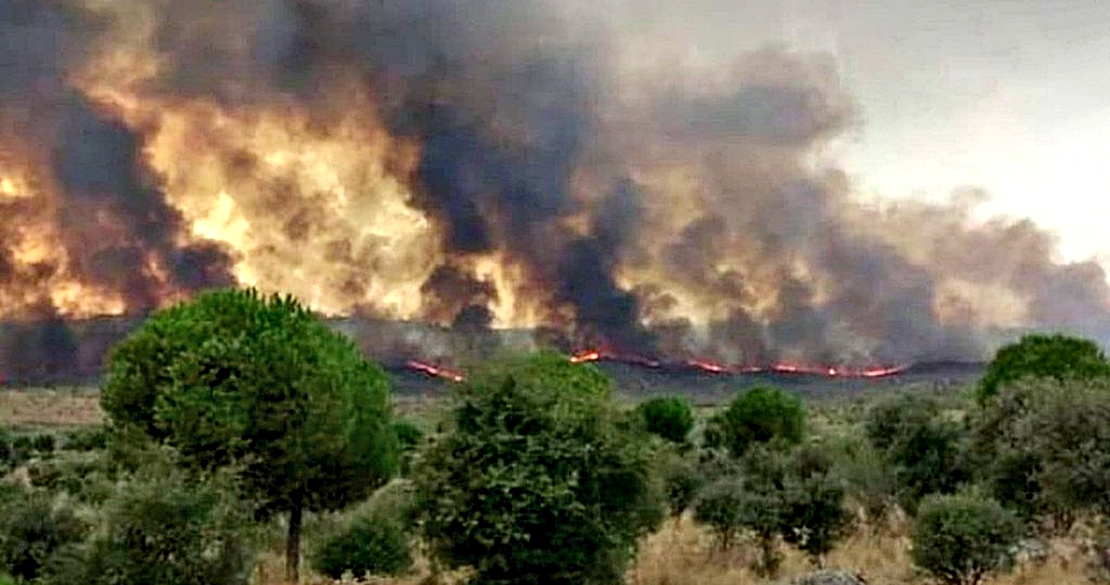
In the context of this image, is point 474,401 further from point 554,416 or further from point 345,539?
A: point 345,539

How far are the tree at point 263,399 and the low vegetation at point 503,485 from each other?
5 cm

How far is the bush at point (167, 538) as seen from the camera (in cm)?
2277

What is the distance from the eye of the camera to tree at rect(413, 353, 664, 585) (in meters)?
24.6

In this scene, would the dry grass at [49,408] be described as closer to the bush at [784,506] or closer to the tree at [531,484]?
the bush at [784,506]

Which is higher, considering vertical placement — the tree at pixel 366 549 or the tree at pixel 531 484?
the tree at pixel 531 484

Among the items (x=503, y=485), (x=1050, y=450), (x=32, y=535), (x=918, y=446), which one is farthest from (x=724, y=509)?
(x=32, y=535)

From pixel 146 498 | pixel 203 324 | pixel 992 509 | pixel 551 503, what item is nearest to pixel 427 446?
pixel 551 503

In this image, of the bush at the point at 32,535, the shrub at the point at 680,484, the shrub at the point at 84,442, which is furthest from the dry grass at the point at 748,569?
the shrub at the point at 84,442

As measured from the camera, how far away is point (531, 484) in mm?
24578

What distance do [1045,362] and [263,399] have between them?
23.4m

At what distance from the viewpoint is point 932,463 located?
37219mm

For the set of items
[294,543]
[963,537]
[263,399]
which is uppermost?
[263,399]

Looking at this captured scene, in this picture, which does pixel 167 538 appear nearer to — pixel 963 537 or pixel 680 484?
pixel 963 537

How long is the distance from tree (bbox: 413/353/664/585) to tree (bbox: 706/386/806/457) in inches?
945
